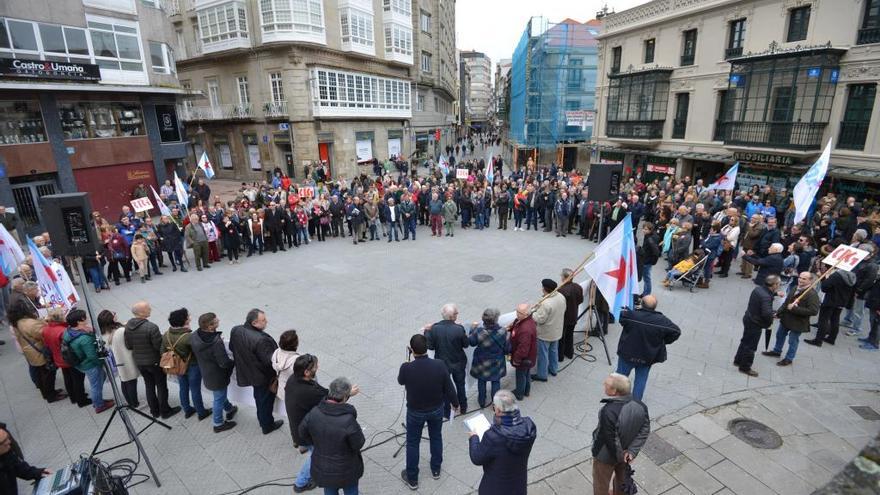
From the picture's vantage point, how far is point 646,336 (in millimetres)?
6184

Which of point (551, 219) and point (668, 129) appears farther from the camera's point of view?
point (668, 129)

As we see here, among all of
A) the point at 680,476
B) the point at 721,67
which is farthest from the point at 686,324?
the point at 721,67

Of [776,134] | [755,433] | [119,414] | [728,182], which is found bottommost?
[755,433]

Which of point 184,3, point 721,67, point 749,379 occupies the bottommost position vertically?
point 749,379

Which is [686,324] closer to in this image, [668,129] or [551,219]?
[551,219]

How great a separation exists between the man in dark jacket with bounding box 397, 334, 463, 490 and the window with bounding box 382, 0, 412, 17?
35.6 meters

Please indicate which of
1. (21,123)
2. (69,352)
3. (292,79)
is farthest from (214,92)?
(69,352)

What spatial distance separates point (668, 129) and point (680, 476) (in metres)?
24.5

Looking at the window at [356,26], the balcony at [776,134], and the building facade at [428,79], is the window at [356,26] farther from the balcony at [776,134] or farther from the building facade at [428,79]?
the balcony at [776,134]

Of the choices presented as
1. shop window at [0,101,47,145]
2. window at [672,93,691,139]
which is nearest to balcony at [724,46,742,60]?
window at [672,93,691,139]

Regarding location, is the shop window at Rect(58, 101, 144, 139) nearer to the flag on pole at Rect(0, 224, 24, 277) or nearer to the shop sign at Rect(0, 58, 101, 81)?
the shop sign at Rect(0, 58, 101, 81)

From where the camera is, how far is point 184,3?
103ft

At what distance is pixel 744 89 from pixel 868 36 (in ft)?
15.1

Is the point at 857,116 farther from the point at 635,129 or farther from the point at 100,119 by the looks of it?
the point at 100,119
